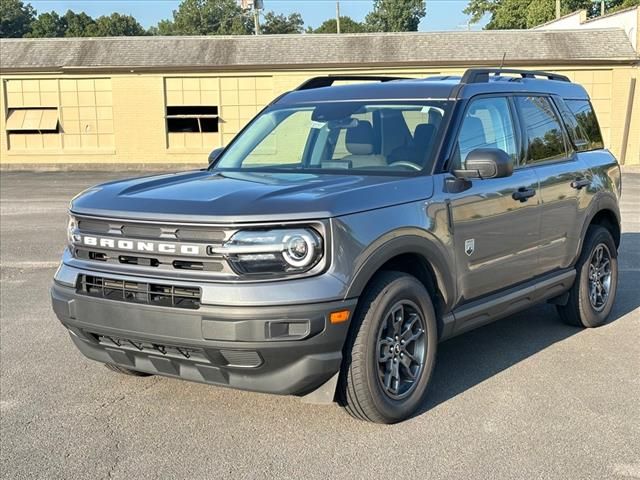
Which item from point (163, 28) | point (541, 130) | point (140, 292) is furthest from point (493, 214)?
point (163, 28)

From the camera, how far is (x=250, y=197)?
3922 mm

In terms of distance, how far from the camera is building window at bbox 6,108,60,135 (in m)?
29.0

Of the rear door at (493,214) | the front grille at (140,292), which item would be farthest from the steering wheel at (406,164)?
the front grille at (140,292)

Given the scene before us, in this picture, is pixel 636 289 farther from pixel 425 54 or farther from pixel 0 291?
pixel 425 54

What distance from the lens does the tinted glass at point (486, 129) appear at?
490 cm

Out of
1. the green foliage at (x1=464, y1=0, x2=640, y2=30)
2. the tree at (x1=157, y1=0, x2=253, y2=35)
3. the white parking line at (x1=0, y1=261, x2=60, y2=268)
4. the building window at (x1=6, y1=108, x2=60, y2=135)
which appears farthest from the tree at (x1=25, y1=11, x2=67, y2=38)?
the white parking line at (x1=0, y1=261, x2=60, y2=268)

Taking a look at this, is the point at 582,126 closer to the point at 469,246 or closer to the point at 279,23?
the point at 469,246

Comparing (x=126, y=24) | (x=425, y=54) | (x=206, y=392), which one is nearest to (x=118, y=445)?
(x=206, y=392)

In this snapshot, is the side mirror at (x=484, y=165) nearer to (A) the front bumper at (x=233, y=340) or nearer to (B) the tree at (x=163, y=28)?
(A) the front bumper at (x=233, y=340)

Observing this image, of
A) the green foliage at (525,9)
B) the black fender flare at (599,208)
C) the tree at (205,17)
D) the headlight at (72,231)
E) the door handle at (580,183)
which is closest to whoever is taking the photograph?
the headlight at (72,231)

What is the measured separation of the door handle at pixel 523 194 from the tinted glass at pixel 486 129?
0.27m

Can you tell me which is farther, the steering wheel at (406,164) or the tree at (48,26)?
the tree at (48,26)

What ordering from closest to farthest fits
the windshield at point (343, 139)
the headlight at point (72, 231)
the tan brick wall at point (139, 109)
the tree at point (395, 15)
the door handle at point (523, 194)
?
the headlight at point (72, 231)
the windshield at point (343, 139)
the door handle at point (523, 194)
the tan brick wall at point (139, 109)
the tree at point (395, 15)

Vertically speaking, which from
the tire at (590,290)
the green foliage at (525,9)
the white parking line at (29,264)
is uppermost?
the green foliage at (525,9)
